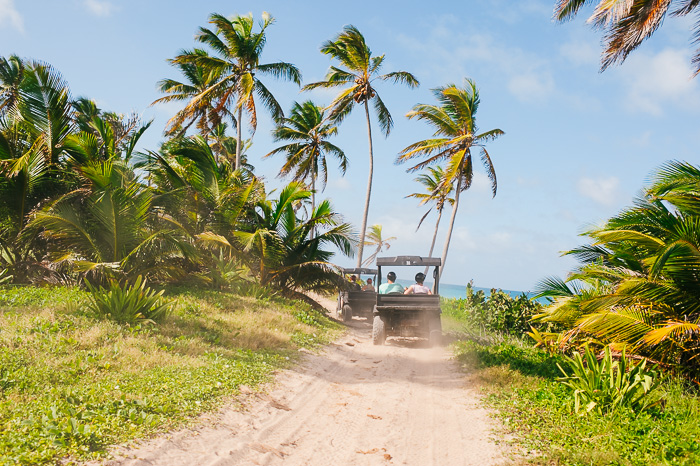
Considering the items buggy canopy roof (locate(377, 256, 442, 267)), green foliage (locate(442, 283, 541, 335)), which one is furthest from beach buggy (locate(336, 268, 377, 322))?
buggy canopy roof (locate(377, 256, 442, 267))

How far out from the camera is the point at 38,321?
6.98 meters

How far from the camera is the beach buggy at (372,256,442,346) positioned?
10156 mm

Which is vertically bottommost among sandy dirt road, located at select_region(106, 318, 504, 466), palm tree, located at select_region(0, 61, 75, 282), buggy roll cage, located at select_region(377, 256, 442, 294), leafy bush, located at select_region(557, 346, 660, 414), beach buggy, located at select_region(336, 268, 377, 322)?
sandy dirt road, located at select_region(106, 318, 504, 466)

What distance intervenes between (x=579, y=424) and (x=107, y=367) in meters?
5.71

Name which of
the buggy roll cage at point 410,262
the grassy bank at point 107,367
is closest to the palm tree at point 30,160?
the grassy bank at point 107,367

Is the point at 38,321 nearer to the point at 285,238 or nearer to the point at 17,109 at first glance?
the point at 17,109

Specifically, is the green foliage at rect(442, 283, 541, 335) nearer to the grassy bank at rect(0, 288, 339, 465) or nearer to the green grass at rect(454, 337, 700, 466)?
the green grass at rect(454, 337, 700, 466)

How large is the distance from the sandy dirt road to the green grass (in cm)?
36

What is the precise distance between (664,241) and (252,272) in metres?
11.5

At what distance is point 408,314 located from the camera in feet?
34.0

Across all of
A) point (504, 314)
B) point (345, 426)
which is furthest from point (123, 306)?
point (504, 314)

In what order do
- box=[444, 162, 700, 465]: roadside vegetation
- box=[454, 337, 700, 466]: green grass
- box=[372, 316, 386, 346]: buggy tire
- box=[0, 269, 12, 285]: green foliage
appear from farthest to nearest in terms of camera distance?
box=[372, 316, 386, 346]: buggy tire < box=[0, 269, 12, 285]: green foliage < box=[444, 162, 700, 465]: roadside vegetation < box=[454, 337, 700, 466]: green grass

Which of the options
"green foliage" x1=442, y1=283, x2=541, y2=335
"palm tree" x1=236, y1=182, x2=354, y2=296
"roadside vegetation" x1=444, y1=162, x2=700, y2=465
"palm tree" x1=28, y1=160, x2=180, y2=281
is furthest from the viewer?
"palm tree" x1=236, y1=182, x2=354, y2=296

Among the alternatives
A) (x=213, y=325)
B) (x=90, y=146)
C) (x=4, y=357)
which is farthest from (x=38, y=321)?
(x=90, y=146)
